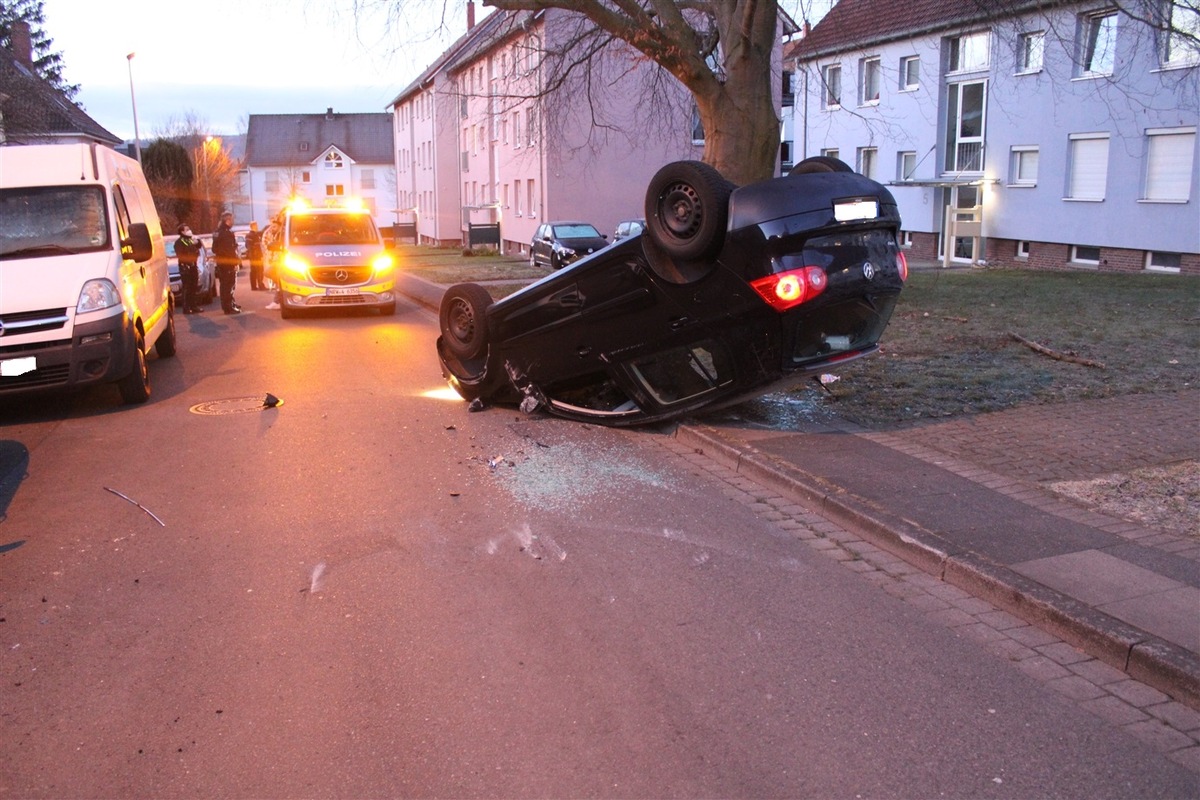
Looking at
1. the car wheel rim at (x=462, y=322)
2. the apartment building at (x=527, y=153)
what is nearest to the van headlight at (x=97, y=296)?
the car wheel rim at (x=462, y=322)

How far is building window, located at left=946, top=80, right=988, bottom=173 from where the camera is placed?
3056cm

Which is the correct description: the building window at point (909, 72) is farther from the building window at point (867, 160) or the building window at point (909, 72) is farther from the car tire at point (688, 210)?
the car tire at point (688, 210)

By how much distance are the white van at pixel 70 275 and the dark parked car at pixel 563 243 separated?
19.0 meters

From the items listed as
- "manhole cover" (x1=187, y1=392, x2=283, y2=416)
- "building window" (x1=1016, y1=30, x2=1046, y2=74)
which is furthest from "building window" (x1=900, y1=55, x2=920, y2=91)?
"manhole cover" (x1=187, y1=392, x2=283, y2=416)

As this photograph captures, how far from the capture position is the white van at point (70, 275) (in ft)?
31.8

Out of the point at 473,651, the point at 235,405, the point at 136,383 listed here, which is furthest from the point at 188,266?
the point at 473,651

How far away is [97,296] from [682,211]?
6.04 m

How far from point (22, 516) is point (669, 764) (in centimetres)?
515

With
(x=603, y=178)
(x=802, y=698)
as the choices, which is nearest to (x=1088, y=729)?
(x=802, y=698)

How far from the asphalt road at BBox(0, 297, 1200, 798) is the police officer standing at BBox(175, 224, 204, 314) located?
1354 cm

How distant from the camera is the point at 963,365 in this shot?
11.4m

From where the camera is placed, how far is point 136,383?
34.8ft

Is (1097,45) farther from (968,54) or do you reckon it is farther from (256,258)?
(256,258)

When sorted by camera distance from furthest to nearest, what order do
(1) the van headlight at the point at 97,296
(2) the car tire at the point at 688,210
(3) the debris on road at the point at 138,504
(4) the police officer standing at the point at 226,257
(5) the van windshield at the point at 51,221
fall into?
(4) the police officer standing at the point at 226,257, (5) the van windshield at the point at 51,221, (1) the van headlight at the point at 97,296, (2) the car tire at the point at 688,210, (3) the debris on road at the point at 138,504
